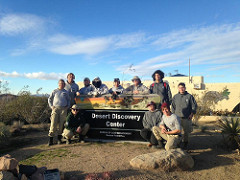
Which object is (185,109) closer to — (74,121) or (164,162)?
(164,162)

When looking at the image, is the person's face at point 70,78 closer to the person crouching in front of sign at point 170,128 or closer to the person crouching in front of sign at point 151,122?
the person crouching in front of sign at point 151,122

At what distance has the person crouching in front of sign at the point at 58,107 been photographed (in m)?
6.96

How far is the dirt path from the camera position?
176 inches

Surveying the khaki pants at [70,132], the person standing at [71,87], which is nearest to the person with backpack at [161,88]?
the khaki pants at [70,132]

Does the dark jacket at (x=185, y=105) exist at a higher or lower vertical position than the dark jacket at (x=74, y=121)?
higher

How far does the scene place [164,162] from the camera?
15.3ft

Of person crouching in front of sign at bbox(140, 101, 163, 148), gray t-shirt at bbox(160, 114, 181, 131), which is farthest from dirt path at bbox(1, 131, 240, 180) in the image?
gray t-shirt at bbox(160, 114, 181, 131)

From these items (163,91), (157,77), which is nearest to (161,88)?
(163,91)

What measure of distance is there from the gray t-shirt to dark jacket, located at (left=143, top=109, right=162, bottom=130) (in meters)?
0.40

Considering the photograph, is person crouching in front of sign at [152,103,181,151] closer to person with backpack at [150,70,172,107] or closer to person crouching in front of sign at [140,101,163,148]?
person crouching in front of sign at [140,101,163,148]

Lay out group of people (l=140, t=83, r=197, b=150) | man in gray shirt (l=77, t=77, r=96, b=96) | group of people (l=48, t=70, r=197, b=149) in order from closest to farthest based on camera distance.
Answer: group of people (l=48, t=70, r=197, b=149) < group of people (l=140, t=83, r=197, b=150) < man in gray shirt (l=77, t=77, r=96, b=96)

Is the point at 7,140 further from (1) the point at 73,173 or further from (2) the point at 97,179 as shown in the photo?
(2) the point at 97,179

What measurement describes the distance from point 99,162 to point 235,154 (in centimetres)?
403

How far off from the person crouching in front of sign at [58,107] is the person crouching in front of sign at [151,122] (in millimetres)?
2851
